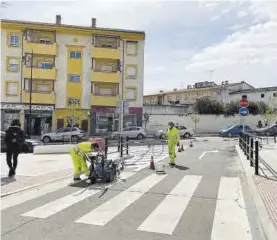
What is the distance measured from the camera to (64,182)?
1003 cm

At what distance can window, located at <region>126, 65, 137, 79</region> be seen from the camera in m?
47.1

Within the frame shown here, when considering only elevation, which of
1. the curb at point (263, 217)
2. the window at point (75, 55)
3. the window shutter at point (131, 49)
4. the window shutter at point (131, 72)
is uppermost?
the window shutter at point (131, 49)

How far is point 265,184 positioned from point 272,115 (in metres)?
43.9

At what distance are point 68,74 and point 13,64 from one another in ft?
20.8

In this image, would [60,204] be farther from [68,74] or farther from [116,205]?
[68,74]

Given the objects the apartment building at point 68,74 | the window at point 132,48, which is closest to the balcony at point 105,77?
the apartment building at point 68,74

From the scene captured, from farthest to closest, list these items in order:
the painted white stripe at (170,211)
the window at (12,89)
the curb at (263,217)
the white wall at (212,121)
Answer: 1. the white wall at (212,121)
2. the window at (12,89)
3. the painted white stripe at (170,211)
4. the curb at (263,217)

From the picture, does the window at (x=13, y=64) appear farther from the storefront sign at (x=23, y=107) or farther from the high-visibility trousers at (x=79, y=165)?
the high-visibility trousers at (x=79, y=165)

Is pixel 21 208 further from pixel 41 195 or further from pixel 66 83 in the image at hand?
pixel 66 83

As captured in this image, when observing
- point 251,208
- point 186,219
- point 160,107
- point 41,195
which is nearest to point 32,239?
point 186,219

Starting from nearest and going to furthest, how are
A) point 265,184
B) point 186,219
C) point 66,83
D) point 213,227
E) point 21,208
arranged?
1. point 213,227
2. point 186,219
3. point 21,208
4. point 265,184
5. point 66,83

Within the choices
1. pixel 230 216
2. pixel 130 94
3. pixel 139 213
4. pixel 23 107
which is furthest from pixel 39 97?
pixel 230 216

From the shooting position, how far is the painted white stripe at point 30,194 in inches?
299

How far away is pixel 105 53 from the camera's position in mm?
46156
